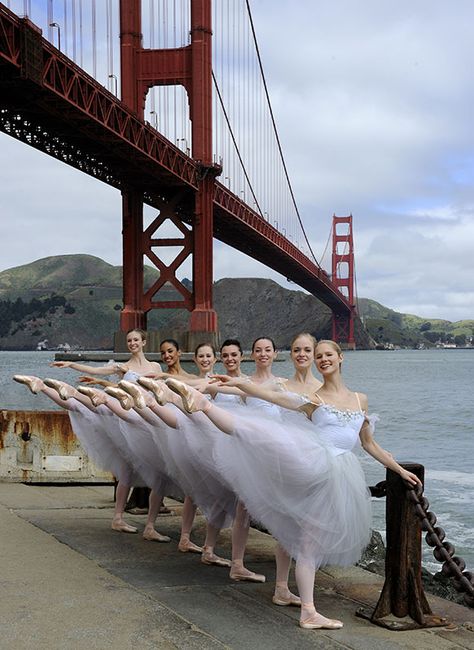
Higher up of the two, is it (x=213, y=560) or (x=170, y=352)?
(x=170, y=352)

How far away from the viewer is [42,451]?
6469 mm

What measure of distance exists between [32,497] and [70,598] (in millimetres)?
2500

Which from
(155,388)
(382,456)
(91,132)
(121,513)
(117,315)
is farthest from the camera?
(117,315)

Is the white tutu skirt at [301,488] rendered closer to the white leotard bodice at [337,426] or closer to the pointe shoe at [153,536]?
the white leotard bodice at [337,426]

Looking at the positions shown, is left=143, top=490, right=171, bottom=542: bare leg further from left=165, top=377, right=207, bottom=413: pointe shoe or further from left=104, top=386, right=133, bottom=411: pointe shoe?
left=165, top=377, right=207, bottom=413: pointe shoe

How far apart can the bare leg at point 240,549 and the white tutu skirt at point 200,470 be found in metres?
0.12

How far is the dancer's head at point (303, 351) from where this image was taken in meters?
3.77

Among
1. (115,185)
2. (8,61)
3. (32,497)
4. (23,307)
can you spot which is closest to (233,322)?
(23,307)

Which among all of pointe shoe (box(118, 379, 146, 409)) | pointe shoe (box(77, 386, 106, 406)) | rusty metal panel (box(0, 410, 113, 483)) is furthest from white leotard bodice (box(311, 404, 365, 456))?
rusty metal panel (box(0, 410, 113, 483))

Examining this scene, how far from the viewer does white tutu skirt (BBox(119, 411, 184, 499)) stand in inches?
178

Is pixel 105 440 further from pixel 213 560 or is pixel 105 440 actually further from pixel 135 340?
pixel 213 560

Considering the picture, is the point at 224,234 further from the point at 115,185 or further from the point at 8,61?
the point at 8,61

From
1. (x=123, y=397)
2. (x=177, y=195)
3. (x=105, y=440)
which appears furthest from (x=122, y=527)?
(x=177, y=195)

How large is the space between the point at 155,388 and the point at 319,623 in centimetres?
111
